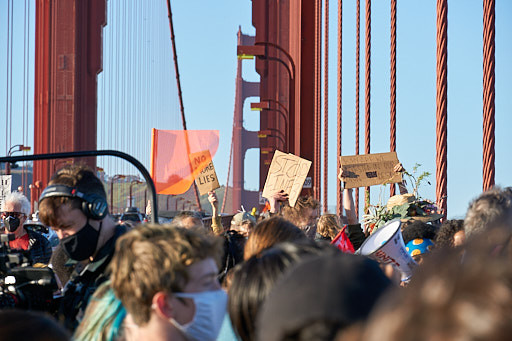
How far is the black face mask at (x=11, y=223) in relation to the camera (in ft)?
16.7

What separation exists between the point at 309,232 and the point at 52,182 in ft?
10.4

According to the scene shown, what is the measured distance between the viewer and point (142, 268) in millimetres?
1711

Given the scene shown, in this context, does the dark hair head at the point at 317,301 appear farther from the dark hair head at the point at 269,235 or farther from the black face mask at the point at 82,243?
the black face mask at the point at 82,243

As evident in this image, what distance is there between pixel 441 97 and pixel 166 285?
638 centimetres

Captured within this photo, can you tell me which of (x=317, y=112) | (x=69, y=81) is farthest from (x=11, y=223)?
(x=69, y=81)

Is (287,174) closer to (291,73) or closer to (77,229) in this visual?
(77,229)

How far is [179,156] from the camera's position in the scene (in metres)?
7.14

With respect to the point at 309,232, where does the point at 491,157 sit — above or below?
above

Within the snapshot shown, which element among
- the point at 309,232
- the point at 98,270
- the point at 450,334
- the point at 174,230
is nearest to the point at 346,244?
the point at 309,232

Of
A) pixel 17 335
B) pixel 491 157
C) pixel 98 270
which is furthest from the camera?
pixel 491 157

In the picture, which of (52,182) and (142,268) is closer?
(142,268)

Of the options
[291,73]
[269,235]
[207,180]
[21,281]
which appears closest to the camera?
[269,235]

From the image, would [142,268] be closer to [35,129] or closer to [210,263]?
[210,263]

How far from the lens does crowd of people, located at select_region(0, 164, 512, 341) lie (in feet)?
2.24
